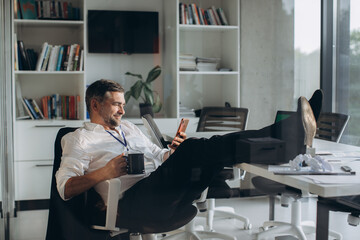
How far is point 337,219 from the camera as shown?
201cm

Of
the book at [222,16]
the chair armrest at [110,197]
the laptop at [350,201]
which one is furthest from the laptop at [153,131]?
the laptop at [350,201]

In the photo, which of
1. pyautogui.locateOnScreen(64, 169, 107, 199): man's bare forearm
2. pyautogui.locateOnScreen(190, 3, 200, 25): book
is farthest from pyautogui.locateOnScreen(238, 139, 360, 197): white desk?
pyautogui.locateOnScreen(190, 3, 200, 25): book

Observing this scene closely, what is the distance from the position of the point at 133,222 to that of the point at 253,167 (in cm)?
57

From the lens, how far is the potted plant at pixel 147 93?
2404 millimetres

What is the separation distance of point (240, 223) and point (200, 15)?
45.5 inches

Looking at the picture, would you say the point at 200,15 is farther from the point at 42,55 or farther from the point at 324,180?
the point at 324,180

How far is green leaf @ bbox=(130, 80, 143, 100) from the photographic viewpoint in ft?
7.82

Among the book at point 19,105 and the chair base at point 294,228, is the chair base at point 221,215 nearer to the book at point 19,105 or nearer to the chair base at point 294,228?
the chair base at point 294,228

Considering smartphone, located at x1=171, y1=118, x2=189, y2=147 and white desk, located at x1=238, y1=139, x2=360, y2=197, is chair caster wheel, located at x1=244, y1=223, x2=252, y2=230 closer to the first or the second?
white desk, located at x1=238, y1=139, x2=360, y2=197

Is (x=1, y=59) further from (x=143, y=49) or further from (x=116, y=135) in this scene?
(x=116, y=135)

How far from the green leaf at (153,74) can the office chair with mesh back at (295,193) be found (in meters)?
0.74

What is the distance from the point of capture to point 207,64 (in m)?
2.46

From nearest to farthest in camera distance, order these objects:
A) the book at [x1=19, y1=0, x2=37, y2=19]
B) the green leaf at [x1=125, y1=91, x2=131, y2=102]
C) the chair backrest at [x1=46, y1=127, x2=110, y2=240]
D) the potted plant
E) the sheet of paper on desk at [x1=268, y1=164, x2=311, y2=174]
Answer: the sheet of paper on desk at [x1=268, y1=164, x2=311, y2=174] < the chair backrest at [x1=46, y1=127, x2=110, y2=240] < the green leaf at [x1=125, y1=91, x2=131, y2=102] < the potted plant < the book at [x1=19, y1=0, x2=37, y2=19]

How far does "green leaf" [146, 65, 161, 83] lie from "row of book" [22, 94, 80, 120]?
41 cm
